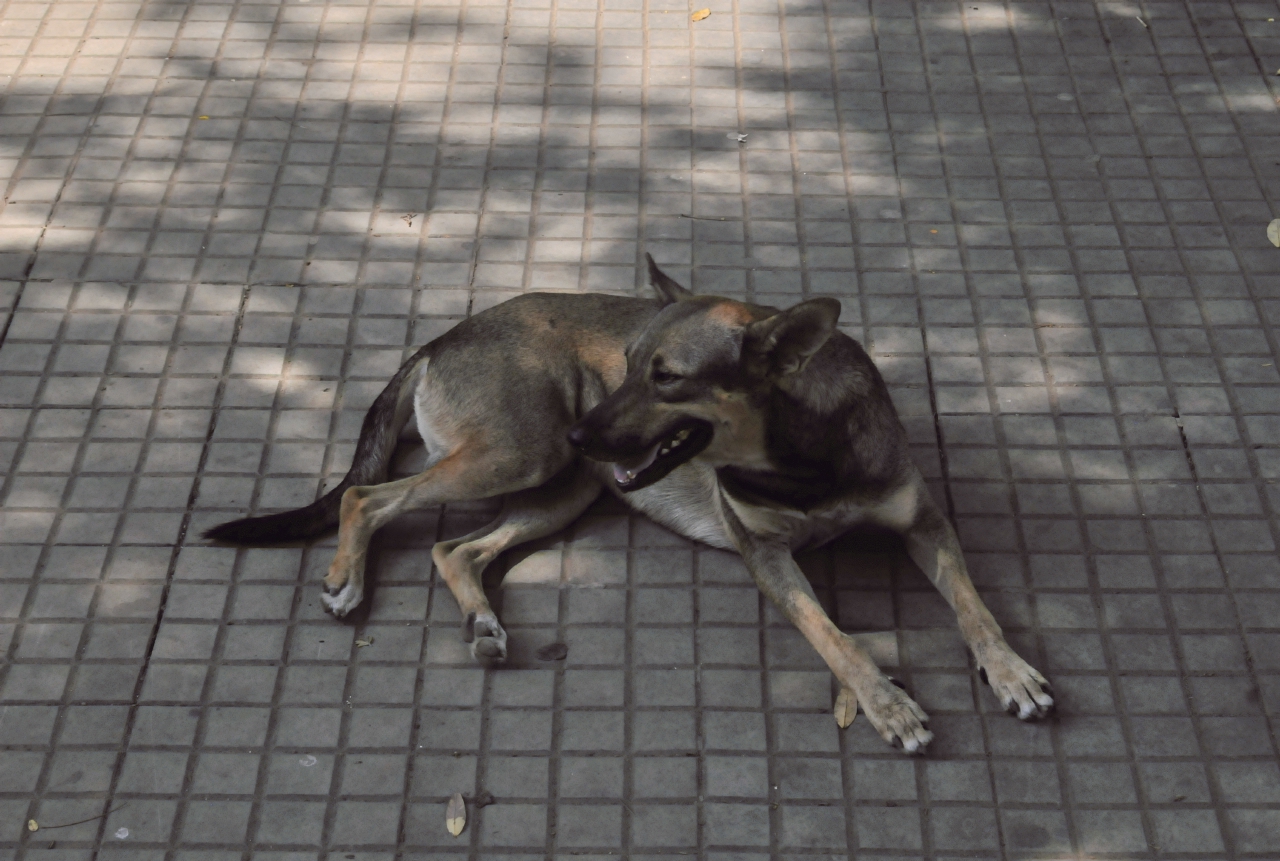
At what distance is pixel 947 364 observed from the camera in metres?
4.73

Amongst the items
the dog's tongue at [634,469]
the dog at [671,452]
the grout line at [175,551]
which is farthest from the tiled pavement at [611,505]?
the dog's tongue at [634,469]

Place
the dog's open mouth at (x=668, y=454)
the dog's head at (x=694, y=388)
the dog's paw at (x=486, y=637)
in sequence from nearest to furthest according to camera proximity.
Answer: the dog's head at (x=694, y=388)
the dog's open mouth at (x=668, y=454)
the dog's paw at (x=486, y=637)

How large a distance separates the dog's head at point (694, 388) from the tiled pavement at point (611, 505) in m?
0.59

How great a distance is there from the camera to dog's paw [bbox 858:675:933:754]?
3561 millimetres

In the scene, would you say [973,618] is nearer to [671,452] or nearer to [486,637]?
[671,452]

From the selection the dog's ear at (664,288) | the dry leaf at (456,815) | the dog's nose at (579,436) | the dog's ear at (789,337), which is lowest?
the dry leaf at (456,815)

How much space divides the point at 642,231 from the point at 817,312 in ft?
6.61

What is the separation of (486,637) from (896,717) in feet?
3.96

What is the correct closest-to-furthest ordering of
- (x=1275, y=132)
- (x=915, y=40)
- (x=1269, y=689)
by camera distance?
(x=1269, y=689) → (x=1275, y=132) → (x=915, y=40)

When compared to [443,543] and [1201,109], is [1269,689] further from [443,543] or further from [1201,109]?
[1201,109]

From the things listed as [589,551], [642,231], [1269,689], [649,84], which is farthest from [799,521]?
[649,84]

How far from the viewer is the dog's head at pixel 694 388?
3521 millimetres

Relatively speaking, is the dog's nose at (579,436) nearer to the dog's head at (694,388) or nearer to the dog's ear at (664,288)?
the dog's head at (694,388)

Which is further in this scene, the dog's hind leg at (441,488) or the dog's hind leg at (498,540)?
the dog's hind leg at (441,488)
